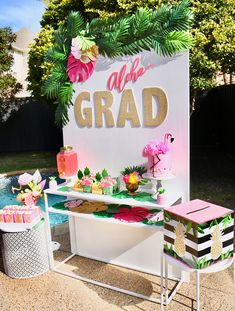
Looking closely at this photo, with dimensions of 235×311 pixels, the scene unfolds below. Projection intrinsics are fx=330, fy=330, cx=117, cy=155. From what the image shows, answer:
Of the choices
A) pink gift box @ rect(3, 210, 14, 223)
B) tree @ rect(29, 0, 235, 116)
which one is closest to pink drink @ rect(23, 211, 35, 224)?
pink gift box @ rect(3, 210, 14, 223)

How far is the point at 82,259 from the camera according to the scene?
159 inches

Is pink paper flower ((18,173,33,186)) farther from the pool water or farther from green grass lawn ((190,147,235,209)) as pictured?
green grass lawn ((190,147,235,209))

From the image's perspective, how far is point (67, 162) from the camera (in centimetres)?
358

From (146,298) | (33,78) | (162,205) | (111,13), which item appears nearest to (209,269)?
(162,205)

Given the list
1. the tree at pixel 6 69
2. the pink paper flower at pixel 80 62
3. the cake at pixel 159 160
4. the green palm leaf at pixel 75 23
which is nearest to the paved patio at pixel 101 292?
the cake at pixel 159 160

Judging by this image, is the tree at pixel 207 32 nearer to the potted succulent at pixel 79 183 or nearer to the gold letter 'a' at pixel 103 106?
the gold letter 'a' at pixel 103 106

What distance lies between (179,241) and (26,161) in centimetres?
888

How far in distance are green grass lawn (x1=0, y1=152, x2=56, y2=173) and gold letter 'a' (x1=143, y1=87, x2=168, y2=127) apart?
677 cm

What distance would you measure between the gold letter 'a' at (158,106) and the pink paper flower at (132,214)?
896 mm

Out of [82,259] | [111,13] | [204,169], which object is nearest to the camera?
[82,259]

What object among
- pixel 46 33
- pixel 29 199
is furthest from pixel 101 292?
pixel 46 33

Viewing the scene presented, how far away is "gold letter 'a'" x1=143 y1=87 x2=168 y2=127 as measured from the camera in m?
3.18

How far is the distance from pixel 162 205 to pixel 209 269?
71cm

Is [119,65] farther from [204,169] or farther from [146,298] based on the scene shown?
[204,169]
